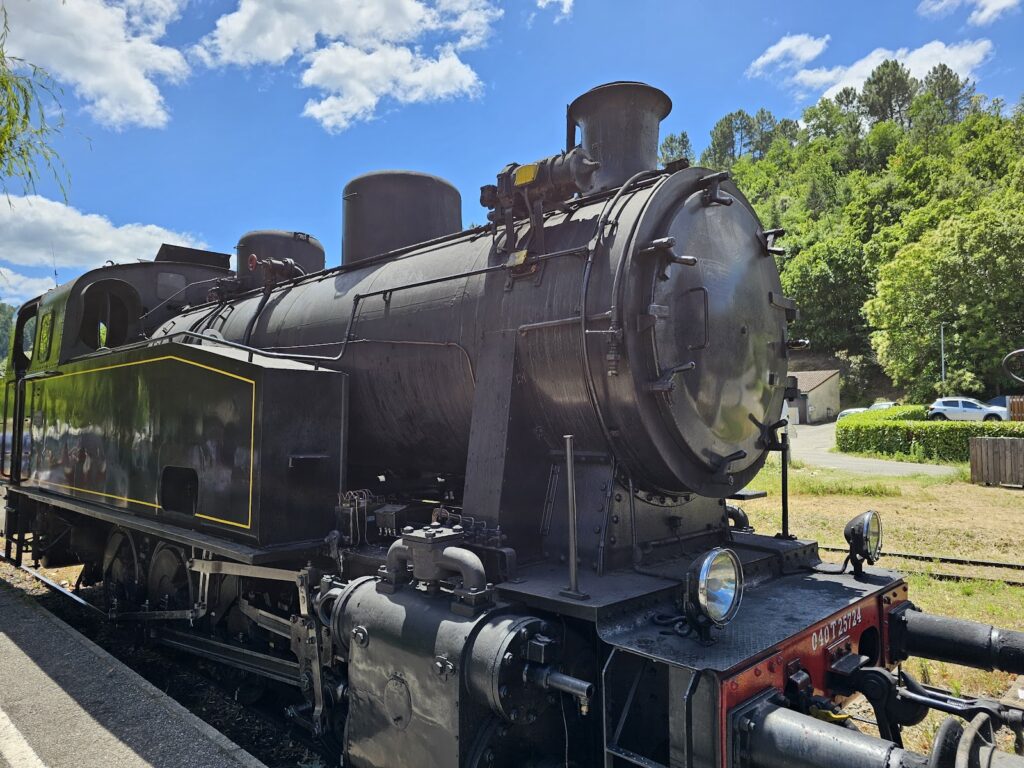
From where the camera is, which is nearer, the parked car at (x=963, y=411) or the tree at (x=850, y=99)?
the parked car at (x=963, y=411)

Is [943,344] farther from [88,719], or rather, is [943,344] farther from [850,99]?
[850,99]

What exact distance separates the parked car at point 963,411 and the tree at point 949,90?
6214 cm

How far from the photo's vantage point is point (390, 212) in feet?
18.5

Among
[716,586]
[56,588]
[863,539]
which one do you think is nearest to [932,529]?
[863,539]

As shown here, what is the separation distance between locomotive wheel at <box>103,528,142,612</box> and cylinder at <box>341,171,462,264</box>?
11.1ft

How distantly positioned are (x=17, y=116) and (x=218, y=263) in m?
5.89

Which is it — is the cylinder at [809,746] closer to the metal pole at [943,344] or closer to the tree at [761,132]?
the metal pole at [943,344]

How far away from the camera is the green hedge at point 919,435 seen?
20641 millimetres

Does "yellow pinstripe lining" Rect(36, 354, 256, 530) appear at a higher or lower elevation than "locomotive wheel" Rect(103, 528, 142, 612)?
higher

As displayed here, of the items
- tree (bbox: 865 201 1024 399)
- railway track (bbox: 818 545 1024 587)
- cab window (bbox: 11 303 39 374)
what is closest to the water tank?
cab window (bbox: 11 303 39 374)

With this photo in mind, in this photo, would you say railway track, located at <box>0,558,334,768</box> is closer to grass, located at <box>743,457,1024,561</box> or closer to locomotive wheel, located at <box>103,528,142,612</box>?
locomotive wheel, located at <box>103,528,142,612</box>

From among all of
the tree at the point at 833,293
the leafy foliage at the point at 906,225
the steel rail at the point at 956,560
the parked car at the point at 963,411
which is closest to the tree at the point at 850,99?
the leafy foliage at the point at 906,225

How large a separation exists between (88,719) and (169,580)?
1511 millimetres

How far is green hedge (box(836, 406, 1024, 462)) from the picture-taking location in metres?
20.6
